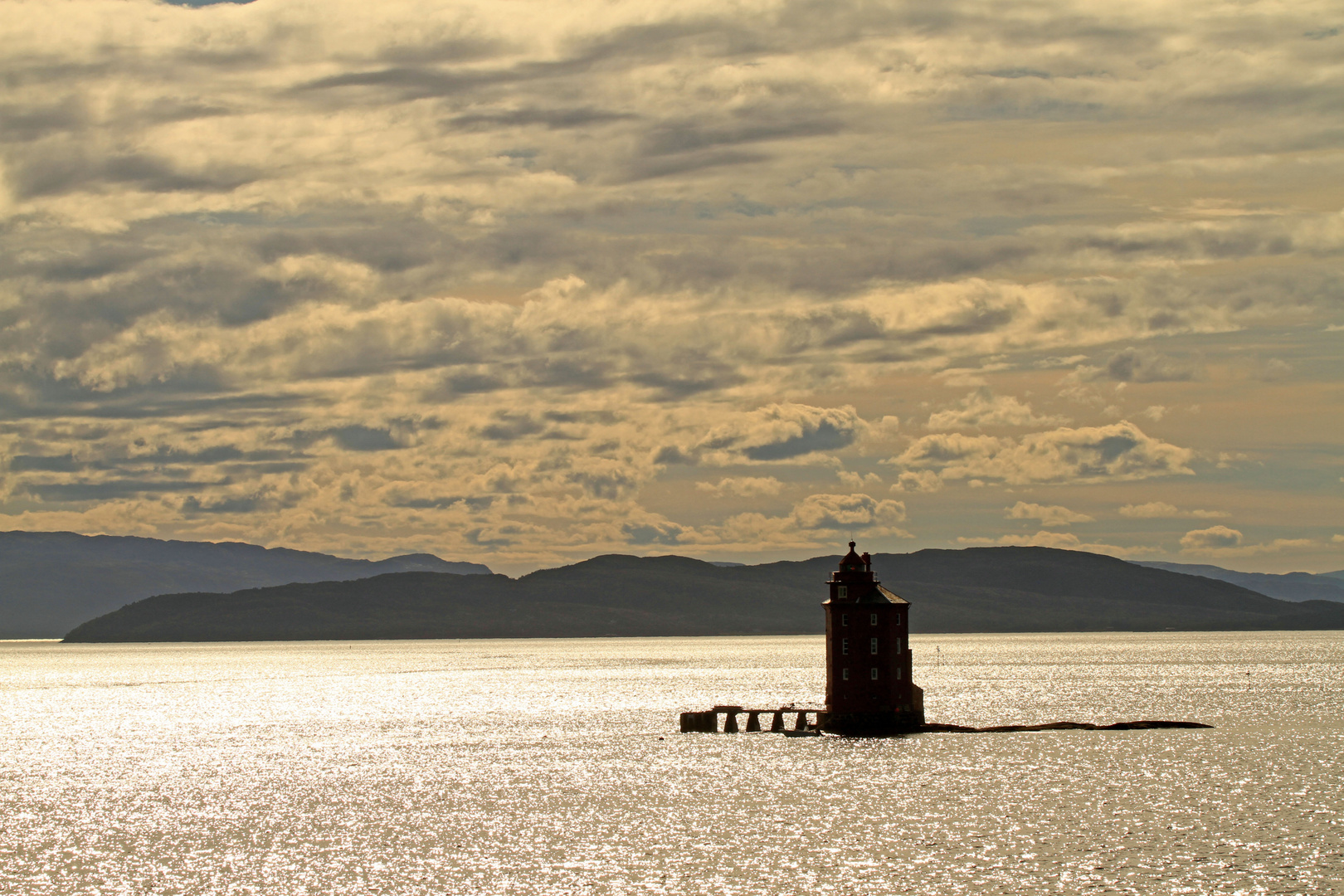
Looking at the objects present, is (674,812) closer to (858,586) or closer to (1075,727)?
(858,586)

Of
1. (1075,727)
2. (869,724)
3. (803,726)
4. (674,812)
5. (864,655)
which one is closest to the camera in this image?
(674,812)

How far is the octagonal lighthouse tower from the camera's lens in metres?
101

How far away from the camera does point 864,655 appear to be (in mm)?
101500

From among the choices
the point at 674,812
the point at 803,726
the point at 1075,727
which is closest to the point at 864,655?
the point at 803,726

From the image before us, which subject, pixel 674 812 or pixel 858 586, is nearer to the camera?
pixel 674 812

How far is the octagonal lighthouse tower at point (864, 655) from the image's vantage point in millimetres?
101062

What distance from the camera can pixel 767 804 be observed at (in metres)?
81.8

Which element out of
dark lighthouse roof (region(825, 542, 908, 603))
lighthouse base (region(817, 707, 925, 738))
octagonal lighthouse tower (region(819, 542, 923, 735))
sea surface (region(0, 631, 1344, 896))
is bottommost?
sea surface (region(0, 631, 1344, 896))

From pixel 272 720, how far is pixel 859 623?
83945 mm

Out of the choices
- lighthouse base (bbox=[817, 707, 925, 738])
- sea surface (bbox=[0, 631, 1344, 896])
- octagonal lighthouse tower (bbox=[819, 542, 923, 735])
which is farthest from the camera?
lighthouse base (bbox=[817, 707, 925, 738])

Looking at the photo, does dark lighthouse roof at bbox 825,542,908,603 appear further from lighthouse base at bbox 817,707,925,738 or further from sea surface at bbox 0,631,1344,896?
sea surface at bbox 0,631,1344,896

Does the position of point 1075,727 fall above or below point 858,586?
below

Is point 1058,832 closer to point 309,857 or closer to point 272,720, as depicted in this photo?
point 309,857

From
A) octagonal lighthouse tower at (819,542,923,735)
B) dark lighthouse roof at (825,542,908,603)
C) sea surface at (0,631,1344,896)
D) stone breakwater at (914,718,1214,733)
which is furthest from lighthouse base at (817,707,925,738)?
stone breakwater at (914,718,1214,733)
